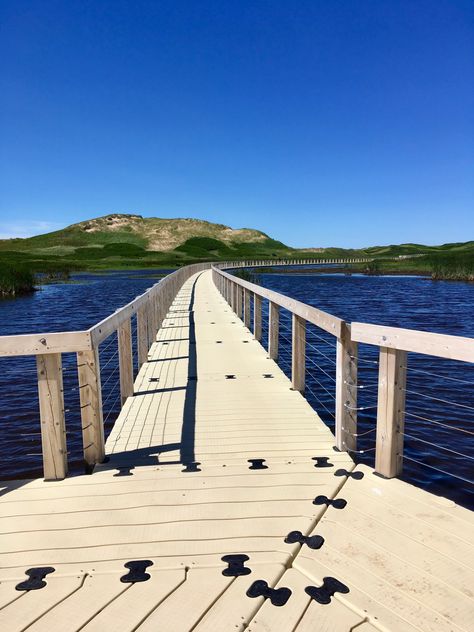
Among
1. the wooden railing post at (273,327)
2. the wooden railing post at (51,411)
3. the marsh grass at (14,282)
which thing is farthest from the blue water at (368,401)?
the marsh grass at (14,282)

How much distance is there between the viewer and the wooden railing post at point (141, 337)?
8.07 meters

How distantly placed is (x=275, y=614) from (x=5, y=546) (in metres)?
1.73

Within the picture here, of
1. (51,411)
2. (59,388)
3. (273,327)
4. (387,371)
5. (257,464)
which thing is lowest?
(257,464)

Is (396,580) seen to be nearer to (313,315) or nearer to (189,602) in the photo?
(189,602)

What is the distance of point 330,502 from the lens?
10.8 feet

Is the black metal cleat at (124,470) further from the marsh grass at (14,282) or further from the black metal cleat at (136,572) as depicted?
the marsh grass at (14,282)

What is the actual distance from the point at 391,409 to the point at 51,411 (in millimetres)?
2650

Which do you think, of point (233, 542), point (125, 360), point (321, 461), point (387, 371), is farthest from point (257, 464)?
point (125, 360)

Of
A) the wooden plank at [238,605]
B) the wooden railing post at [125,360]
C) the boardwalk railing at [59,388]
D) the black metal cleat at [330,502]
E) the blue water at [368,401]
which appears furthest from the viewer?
the blue water at [368,401]

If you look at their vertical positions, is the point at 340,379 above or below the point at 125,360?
above

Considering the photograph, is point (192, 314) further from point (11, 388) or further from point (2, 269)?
point (2, 269)

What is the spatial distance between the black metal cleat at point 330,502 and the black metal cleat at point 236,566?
82 centimetres

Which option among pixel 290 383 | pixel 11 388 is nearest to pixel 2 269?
pixel 11 388

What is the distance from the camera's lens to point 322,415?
8547mm
